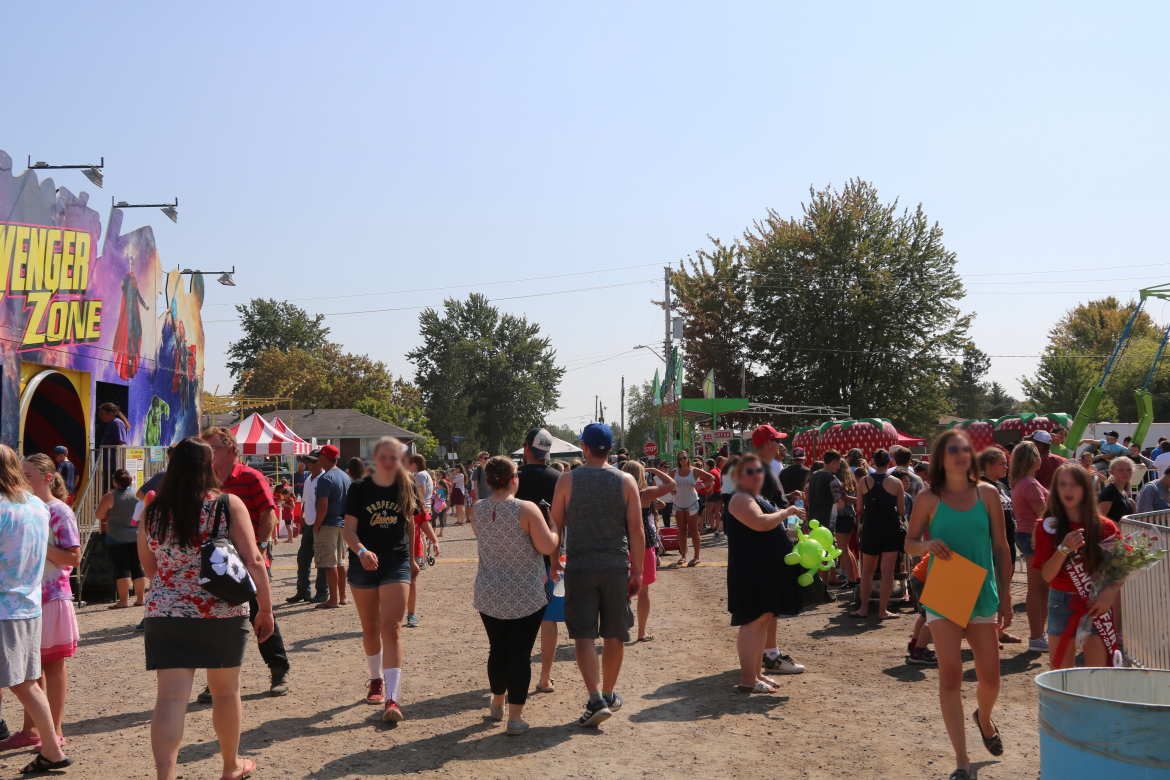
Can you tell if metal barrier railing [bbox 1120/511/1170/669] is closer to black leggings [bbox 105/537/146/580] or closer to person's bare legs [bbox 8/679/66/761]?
person's bare legs [bbox 8/679/66/761]

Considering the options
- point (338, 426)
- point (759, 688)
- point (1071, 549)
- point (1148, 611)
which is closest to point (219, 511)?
point (759, 688)

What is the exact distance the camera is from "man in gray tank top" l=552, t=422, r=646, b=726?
5539 millimetres

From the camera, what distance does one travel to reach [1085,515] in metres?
5.00

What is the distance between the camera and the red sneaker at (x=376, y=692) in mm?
6270

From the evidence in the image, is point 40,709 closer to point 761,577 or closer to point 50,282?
point 761,577

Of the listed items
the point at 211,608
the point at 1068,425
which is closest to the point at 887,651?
the point at 211,608

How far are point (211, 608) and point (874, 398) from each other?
3860 cm

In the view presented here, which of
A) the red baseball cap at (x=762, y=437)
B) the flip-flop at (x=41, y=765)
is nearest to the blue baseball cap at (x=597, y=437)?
the red baseball cap at (x=762, y=437)

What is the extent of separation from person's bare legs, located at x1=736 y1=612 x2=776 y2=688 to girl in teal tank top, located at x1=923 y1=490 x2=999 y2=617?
1.93 metres

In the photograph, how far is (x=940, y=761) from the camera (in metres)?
4.88

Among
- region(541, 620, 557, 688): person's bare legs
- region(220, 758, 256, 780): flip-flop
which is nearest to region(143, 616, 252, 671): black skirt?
region(220, 758, 256, 780): flip-flop

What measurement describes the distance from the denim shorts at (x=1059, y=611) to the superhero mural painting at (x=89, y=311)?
46.0 feet

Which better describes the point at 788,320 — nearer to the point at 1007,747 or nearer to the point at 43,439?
the point at 43,439

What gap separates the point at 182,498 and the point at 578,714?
10.5 ft
